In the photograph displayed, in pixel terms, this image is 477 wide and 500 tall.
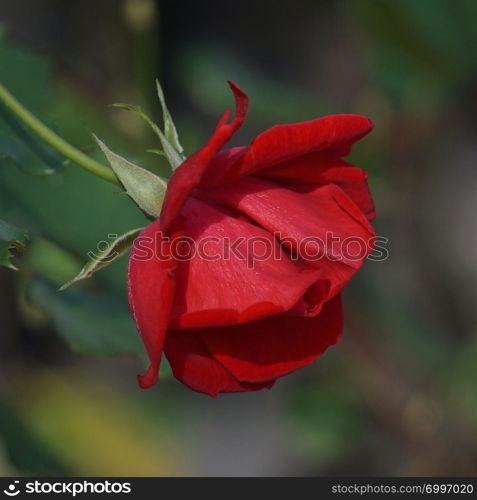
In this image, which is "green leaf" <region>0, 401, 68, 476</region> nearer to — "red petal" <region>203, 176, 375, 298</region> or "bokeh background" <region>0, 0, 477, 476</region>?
"bokeh background" <region>0, 0, 477, 476</region>

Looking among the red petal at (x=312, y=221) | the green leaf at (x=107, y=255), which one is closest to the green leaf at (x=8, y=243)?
the green leaf at (x=107, y=255)

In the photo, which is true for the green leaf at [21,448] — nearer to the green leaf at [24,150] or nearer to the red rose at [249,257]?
the green leaf at [24,150]

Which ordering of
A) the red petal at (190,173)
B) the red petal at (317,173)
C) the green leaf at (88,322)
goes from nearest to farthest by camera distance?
the red petal at (190,173) < the red petal at (317,173) < the green leaf at (88,322)

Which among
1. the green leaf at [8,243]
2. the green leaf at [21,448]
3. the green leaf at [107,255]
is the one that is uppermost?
the green leaf at [107,255]

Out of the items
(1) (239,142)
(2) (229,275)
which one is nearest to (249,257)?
(2) (229,275)

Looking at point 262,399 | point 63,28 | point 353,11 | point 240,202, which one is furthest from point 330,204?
point 63,28

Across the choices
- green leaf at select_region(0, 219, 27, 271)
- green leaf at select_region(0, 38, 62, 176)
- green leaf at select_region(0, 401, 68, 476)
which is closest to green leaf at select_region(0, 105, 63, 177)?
green leaf at select_region(0, 38, 62, 176)

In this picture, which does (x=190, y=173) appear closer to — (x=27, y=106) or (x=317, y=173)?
(x=317, y=173)
